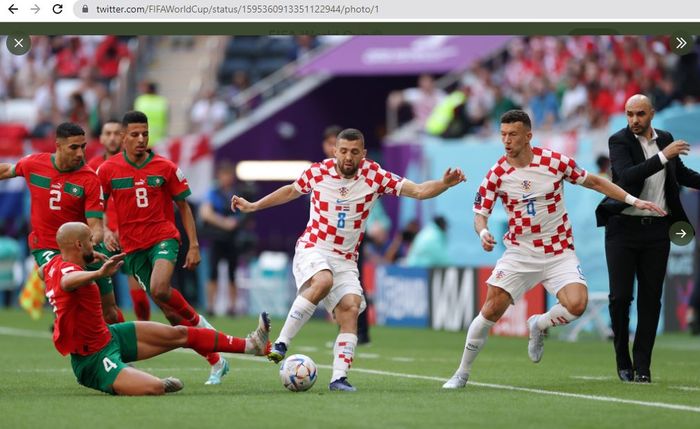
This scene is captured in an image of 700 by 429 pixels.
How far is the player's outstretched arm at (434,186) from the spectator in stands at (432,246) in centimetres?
1073

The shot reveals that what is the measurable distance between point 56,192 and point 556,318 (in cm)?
444

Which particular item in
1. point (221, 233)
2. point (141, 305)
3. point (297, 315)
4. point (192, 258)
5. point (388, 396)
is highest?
point (221, 233)

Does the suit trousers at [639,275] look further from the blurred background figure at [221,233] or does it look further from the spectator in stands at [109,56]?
the spectator in stands at [109,56]

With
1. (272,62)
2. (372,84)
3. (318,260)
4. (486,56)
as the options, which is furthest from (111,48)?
(318,260)

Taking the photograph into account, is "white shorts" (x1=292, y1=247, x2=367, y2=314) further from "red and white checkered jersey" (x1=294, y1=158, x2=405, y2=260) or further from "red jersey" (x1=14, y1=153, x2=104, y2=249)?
"red jersey" (x1=14, y1=153, x2=104, y2=249)

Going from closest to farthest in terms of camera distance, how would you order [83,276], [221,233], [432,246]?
[83,276] → [432,246] → [221,233]

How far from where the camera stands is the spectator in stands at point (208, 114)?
30156 mm

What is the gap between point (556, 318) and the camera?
11.2 meters

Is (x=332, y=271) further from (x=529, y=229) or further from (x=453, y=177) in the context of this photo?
(x=529, y=229)

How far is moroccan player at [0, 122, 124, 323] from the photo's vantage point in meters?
11.9

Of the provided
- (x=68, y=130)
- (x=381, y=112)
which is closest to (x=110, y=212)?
(x=68, y=130)

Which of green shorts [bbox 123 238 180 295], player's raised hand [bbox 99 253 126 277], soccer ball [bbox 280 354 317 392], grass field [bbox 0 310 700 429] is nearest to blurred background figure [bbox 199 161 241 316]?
grass field [bbox 0 310 700 429]

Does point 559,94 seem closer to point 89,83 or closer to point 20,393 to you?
point 89,83

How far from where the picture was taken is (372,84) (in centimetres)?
3148
